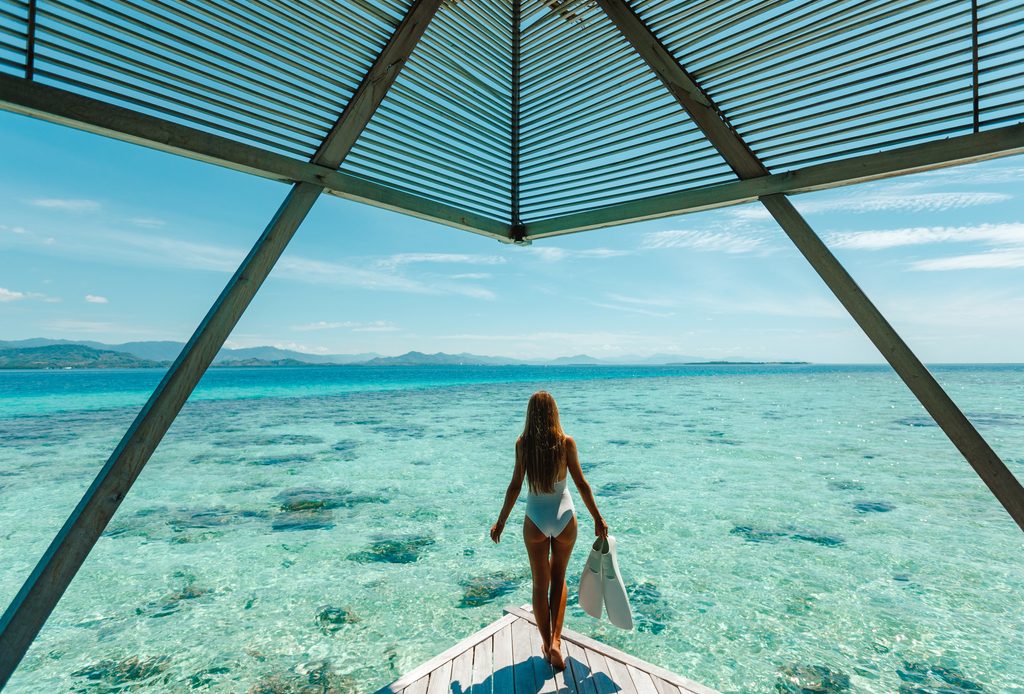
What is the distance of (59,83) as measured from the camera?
1713 millimetres

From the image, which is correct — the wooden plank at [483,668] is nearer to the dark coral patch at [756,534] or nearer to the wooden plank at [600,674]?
the wooden plank at [600,674]

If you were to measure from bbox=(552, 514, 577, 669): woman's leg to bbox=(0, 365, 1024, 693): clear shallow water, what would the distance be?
2136mm

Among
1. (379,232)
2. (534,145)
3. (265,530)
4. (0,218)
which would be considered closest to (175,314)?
(0,218)

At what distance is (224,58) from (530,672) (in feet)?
10.8

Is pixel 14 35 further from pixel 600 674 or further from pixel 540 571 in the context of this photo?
pixel 600 674

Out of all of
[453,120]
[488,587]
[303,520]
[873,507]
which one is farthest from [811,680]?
[303,520]

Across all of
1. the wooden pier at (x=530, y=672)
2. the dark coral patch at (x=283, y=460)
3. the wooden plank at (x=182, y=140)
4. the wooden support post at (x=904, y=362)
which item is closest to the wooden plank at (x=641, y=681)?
the wooden pier at (x=530, y=672)

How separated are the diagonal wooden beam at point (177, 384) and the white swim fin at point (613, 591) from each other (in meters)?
1.99

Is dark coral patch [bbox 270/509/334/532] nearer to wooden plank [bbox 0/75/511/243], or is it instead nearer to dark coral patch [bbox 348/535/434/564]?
dark coral patch [bbox 348/535/434/564]

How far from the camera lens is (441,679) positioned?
7.70 ft

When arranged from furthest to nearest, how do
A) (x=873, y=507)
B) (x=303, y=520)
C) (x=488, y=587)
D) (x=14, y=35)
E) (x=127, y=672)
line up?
(x=873, y=507) < (x=303, y=520) < (x=488, y=587) < (x=127, y=672) < (x=14, y=35)

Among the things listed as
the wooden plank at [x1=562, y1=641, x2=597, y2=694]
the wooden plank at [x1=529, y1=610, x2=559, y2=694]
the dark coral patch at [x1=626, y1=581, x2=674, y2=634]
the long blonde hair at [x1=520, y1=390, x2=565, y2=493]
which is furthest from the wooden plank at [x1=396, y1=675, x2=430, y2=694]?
→ the dark coral patch at [x1=626, y1=581, x2=674, y2=634]

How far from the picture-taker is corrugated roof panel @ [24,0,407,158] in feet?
5.87

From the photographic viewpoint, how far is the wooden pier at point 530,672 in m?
2.27
